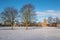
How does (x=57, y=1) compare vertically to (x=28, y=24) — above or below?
above

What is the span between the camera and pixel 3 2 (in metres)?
3.66

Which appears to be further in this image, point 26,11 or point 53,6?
point 26,11

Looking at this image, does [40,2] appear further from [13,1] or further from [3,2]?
[3,2]

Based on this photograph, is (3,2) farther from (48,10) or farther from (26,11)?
(26,11)

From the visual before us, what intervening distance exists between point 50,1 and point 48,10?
338 mm

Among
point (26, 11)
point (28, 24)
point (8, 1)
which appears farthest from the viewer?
point (26, 11)

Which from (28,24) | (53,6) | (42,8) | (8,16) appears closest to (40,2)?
(42,8)

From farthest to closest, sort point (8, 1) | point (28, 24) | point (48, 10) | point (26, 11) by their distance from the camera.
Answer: point (26, 11)
point (28, 24)
point (48, 10)
point (8, 1)

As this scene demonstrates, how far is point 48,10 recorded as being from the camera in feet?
12.8

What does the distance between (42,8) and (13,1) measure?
947 mm

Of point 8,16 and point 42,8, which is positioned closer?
point 42,8

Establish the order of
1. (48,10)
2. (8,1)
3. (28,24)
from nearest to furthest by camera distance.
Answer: (8,1), (48,10), (28,24)

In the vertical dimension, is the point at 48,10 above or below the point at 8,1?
below

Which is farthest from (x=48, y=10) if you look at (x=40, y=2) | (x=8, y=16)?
(x=8, y=16)
